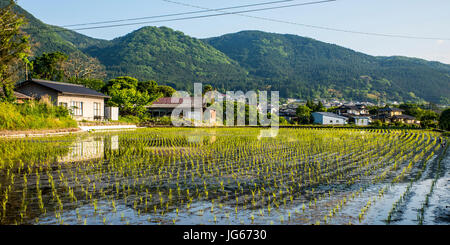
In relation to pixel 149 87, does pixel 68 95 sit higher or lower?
lower

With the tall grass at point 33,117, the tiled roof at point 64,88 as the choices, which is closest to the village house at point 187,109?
the tiled roof at point 64,88

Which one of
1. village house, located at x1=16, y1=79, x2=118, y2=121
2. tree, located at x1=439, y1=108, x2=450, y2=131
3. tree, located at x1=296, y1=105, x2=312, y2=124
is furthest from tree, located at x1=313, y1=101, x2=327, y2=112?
village house, located at x1=16, y1=79, x2=118, y2=121

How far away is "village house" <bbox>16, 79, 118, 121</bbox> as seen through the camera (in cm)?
3350

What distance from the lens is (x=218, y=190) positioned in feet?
28.1

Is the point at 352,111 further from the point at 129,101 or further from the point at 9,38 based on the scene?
the point at 9,38

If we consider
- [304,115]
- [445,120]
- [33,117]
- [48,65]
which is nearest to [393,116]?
[304,115]

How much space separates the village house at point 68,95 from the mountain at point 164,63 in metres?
90.9

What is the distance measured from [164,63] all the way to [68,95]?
130112mm

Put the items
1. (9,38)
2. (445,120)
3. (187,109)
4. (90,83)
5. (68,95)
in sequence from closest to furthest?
(9,38)
(68,95)
(445,120)
(187,109)
(90,83)

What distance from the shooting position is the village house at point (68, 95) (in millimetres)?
33500

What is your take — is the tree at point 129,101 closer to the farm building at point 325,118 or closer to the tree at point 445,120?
the tree at point 445,120
